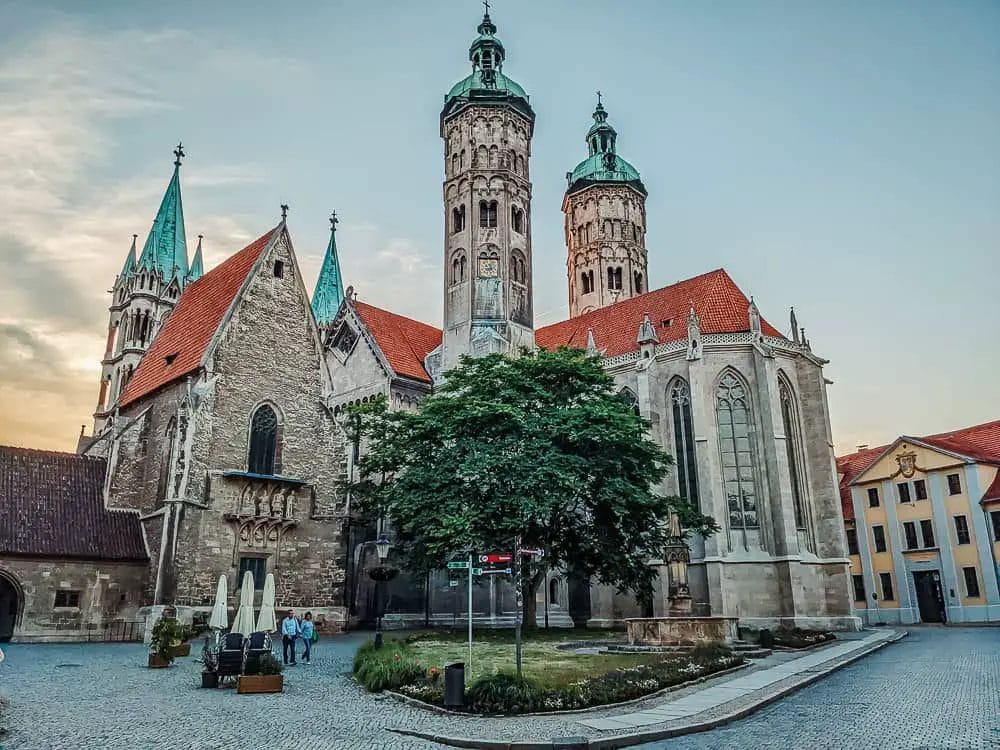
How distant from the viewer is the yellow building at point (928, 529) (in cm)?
3967

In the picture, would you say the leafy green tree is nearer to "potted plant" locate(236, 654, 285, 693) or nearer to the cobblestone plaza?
the cobblestone plaza

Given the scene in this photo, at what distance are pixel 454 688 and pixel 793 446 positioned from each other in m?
28.9

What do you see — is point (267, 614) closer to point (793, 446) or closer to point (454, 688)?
point (454, 688)

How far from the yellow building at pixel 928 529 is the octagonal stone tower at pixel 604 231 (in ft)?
72.2

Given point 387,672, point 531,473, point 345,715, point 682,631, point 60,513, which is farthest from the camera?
point 60,513

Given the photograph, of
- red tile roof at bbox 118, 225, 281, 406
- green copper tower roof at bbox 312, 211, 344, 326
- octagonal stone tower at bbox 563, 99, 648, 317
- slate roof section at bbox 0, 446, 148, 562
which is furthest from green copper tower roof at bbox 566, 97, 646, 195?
slate roof section at bbox 0, 446, 148, 562

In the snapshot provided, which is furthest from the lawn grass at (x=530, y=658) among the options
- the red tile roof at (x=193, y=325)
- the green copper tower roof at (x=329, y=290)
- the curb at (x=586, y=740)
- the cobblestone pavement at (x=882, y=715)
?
the green copper tower roof at (x=329, y=290)

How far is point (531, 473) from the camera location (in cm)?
2436

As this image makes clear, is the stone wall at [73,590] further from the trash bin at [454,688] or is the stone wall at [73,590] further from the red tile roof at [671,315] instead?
the red tile roof at [671,315]

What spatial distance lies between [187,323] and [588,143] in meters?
41.8

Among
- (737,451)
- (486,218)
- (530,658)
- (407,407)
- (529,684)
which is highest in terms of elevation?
(486,218)

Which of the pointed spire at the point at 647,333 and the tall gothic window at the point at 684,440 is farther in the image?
the pointed spire at the point at 647,333

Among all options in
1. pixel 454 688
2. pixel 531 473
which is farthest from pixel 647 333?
pixel 454 688

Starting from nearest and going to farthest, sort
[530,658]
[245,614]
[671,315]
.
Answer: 1. [530,658]
2. [245,614]
3. [671,315]
